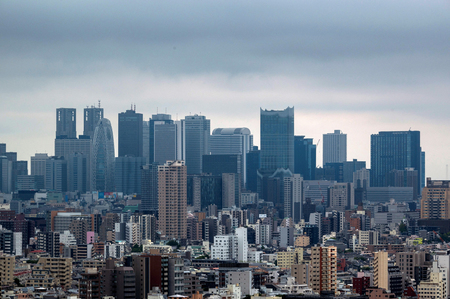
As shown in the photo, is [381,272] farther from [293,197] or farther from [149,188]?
[293,197]

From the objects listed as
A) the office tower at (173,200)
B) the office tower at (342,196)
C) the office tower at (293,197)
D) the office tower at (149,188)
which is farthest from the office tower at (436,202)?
the office tower at (149,188)

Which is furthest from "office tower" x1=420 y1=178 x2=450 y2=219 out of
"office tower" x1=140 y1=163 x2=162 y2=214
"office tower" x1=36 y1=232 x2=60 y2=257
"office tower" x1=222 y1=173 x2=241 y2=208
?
"office tower" x1=36 y1=232 x2=60 y2=257

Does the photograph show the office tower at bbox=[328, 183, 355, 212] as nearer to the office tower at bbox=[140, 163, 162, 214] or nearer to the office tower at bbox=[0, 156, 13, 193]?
the office tower at bbox=[140, 163, 162, 214]

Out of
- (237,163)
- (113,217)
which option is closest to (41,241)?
(113,217)

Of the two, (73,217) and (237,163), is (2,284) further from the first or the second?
(237,163)

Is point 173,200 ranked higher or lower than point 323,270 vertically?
higher

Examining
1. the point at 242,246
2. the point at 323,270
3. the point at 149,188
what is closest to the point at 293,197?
the point at 149,188

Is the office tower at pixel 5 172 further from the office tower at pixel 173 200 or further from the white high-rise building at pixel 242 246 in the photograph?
the white high-rise building at pixel 242 246

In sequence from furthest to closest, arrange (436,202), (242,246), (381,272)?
1. (436,202)
2. (242,246)
3. (381,272)
